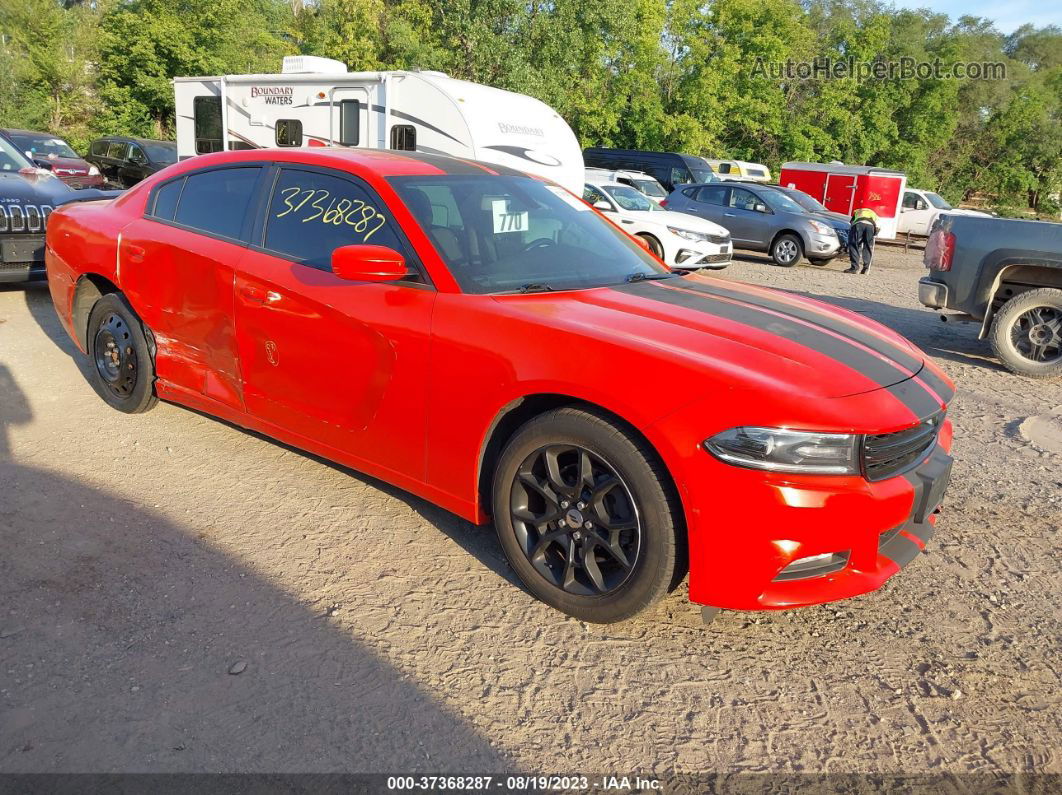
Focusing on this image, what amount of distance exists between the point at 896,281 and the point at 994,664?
42.3ft

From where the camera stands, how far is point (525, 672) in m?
2.77

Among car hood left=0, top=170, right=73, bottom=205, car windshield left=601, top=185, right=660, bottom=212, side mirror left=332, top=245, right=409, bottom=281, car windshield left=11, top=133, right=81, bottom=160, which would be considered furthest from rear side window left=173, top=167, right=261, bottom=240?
car windshield left=11, top=133, right=81, bottom=160

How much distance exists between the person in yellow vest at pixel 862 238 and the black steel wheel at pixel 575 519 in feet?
46.6

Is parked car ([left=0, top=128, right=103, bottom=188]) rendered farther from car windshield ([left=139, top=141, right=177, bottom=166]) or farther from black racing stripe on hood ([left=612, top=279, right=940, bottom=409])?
black racing stripe on hood ([left=612, top=279, right=940, bottom=409])

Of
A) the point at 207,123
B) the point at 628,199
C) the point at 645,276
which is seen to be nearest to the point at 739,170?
the point at 628,199

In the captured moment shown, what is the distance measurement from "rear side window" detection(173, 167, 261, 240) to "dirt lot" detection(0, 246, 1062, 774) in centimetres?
126

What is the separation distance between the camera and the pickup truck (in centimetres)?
700

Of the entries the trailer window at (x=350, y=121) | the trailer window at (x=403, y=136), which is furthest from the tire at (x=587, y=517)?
the trailer window at (x=350, y=121)

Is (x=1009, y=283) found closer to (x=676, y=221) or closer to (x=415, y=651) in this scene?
(x=415, y=651)

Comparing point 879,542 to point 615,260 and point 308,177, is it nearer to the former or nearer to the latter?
Answer: point 615,260

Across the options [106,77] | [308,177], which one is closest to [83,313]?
[308,177]

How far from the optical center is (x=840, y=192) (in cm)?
2570

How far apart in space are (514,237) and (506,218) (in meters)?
0.12

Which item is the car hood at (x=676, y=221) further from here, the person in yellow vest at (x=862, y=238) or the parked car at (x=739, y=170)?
the parked car at (x=739, y=170)
